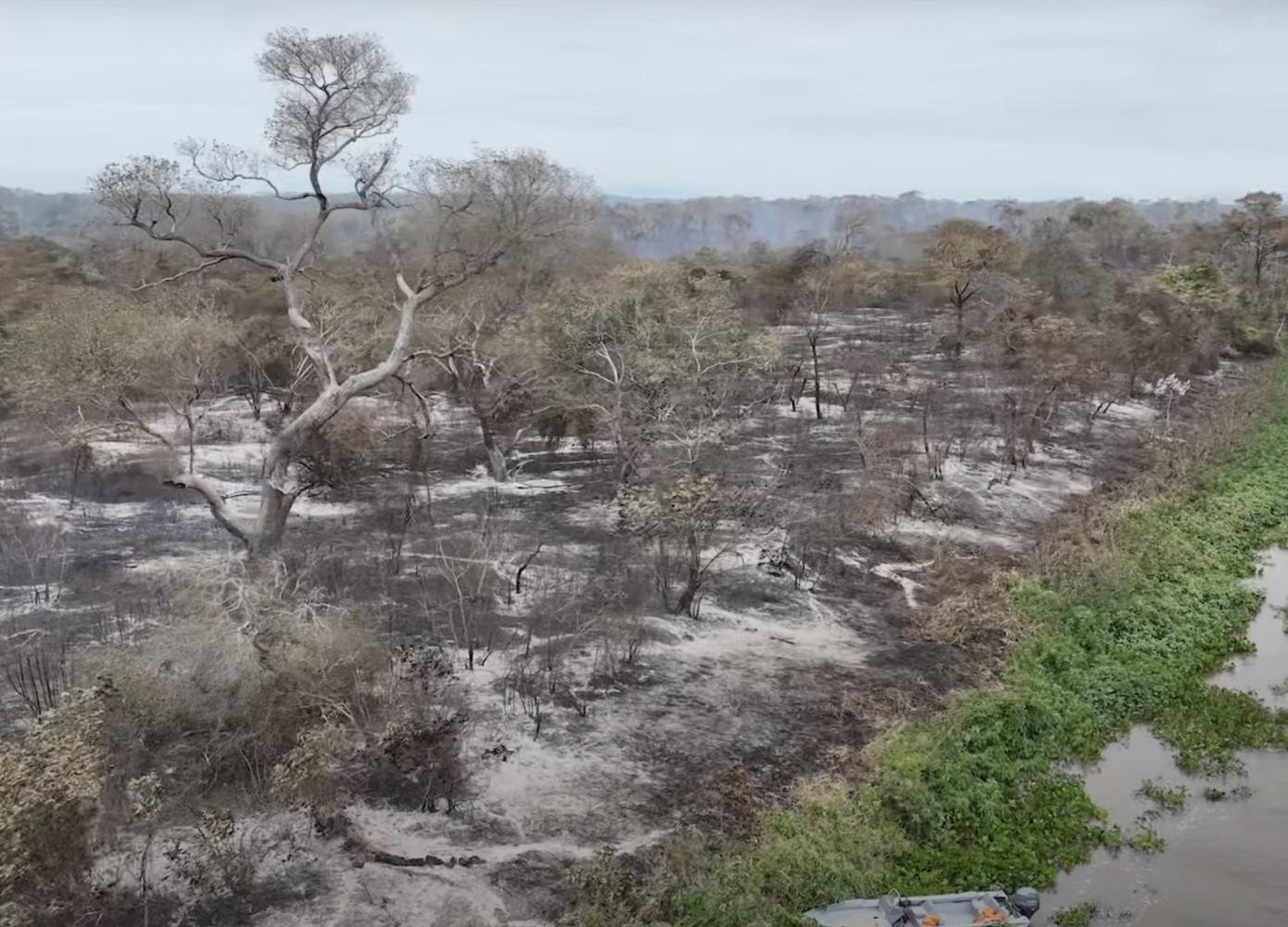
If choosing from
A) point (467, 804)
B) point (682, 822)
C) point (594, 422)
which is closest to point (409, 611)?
point (467, 804)

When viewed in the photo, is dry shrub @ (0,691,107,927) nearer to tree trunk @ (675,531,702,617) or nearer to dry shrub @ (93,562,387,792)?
dry shrub @ (93,562,387,792)

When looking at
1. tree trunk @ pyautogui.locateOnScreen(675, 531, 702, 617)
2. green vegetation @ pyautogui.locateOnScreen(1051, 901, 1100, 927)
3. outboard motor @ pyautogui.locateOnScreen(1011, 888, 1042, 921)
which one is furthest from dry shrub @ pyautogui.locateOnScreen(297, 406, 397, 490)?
green vegetation @ pyautogui.locateOnScreen(1051, 901, 1100, 927)

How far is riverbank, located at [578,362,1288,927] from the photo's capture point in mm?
9484

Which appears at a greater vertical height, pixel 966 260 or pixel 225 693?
pixel 966 260

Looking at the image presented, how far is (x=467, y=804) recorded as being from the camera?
417 inches

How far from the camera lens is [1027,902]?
9.28 m

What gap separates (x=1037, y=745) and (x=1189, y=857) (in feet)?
7.07

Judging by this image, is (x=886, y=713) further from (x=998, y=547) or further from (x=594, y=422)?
(x=594, y=422)

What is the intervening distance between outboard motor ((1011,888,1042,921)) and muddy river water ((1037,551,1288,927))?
0.32m

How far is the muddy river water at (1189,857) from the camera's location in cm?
971

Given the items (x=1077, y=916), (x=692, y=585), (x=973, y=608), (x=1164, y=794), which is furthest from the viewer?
(x=973, y=608)

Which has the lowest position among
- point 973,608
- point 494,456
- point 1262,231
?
point 973,608

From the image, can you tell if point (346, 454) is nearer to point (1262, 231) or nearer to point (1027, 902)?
point (1027, 902)

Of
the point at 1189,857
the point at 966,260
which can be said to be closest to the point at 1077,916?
the point at 1189,857
